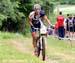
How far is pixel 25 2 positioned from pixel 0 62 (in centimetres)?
2290

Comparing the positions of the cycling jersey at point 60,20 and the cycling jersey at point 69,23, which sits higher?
the cycling jersey at point 60,20

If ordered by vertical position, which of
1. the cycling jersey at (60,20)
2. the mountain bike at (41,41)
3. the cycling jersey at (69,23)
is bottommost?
the cycling jersey at (69,23)

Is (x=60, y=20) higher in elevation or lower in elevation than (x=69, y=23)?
higher

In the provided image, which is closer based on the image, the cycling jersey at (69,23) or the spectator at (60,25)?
the spectator at (60,25)

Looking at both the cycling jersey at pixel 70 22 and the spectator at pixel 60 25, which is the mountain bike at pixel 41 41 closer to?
the spectator at pixel 60 25

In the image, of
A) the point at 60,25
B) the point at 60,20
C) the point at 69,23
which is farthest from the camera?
the point at 69,23

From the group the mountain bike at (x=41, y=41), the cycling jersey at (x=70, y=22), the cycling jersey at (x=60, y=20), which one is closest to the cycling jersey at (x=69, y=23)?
the cycling jersey at (x=70, y=22)

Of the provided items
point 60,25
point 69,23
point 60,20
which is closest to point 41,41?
point 60,20

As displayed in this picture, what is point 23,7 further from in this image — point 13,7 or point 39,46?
point 39,46

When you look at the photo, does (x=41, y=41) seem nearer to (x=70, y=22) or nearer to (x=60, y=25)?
(x=60, y=25)

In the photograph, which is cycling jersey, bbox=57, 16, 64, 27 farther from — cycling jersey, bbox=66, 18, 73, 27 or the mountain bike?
the mountain bike

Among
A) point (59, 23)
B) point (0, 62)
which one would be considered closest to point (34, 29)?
point (0, 62)

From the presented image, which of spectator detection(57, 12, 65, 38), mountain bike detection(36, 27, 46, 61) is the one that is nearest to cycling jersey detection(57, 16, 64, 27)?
spectator detection(57, 12, 65, 38)

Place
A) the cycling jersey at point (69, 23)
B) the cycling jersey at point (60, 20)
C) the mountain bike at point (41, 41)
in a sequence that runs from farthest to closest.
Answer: the cycling jersey at point (69, 23), the cycling jersey at point (60, 20), the mountain bike at point (41, 41)
